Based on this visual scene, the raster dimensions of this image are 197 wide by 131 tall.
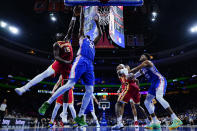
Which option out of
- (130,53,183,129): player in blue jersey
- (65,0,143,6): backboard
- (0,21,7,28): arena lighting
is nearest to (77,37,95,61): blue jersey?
(65,0,143,6): backboard

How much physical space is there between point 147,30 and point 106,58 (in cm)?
1062

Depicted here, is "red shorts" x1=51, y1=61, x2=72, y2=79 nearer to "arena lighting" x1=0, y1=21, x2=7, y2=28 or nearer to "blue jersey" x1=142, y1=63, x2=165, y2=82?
"blue jersey" x1=142, y1=63, x2=165, y2=82

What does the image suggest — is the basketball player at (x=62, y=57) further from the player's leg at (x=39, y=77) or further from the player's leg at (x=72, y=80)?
the player's leg at (x=72, y=80)

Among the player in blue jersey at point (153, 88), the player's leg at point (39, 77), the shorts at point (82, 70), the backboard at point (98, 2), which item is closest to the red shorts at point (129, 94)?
the player in blue jersey at point (153, 88)

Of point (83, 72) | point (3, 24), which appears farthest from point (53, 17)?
point (83, 72)

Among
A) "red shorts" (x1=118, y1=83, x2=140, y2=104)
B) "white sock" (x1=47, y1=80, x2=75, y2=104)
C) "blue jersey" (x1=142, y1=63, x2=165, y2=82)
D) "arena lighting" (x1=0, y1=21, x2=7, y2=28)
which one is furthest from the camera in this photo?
"arena lighting" (x1=0, y1=21, x2=7, y2=28)

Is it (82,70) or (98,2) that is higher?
(98,2)

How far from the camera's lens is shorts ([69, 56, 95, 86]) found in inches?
121

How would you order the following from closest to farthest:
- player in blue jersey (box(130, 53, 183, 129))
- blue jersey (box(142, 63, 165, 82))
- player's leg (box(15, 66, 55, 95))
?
1. player's leg (box(15, 66, 55, 95))
2. player in blue jersey (box(130, 53, 183, 129))
3. blue jersey (box(142, 63, 165, 82))

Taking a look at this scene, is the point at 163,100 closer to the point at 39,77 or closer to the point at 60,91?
the point at 60,91

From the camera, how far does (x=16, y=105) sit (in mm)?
23578

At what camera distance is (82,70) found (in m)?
3.12

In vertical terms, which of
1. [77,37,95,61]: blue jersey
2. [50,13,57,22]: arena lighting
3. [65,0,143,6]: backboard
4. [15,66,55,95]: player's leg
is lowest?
[15,66,55,95]: player's leg

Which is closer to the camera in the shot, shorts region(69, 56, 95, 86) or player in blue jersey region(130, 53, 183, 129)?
shorts region(69, 56, 95, 86)
